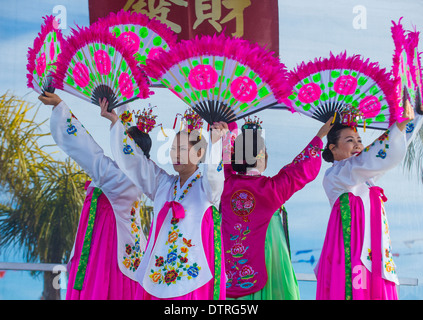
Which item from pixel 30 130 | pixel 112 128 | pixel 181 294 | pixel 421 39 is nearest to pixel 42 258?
pixel 30 130

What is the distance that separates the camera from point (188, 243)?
315cm

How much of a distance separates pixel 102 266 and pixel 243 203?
36.4 inches

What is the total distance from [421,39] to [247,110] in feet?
6.79

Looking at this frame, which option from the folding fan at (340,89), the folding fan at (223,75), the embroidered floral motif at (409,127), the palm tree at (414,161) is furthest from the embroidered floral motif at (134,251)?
the palm tree at (414,161)

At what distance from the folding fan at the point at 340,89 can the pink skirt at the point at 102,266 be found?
1.35 m

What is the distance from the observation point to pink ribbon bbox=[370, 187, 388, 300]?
3.52 meters

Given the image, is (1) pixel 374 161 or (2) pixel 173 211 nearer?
(2) pixel 173 211

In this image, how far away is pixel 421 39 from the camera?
4789mm

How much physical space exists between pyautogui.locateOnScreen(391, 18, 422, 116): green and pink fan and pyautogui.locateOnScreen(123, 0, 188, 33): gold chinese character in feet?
6.22

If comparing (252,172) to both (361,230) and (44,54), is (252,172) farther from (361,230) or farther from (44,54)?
(44,54)

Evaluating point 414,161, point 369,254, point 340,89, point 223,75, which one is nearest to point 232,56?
point 223,75

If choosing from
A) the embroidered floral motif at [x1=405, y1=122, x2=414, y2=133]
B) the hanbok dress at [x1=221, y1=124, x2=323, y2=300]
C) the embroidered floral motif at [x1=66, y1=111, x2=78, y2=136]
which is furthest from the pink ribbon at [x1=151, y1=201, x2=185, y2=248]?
the embroidered floral motif at [x1=405, y1=122, x2=414, y2=133]

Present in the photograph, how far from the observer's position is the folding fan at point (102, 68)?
3572mm

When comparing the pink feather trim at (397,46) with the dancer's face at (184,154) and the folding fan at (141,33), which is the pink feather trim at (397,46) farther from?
the folding fan at (141,33)
